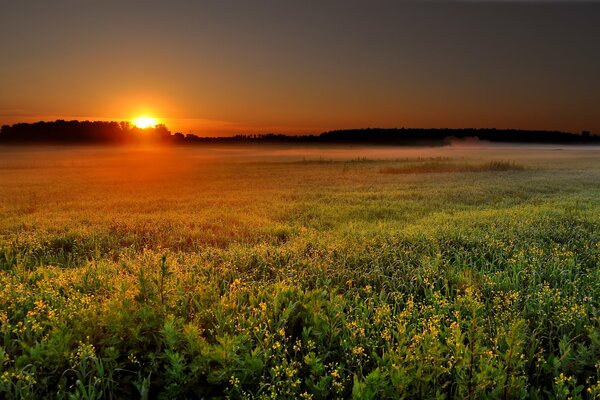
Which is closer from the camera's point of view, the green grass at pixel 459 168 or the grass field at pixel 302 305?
the grass field at pixel 302 305

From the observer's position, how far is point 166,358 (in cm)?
388

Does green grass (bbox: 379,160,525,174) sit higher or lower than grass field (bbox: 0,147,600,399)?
higher

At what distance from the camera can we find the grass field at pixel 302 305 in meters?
3.65

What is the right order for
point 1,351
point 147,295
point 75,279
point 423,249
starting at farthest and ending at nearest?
point 423,249, point 75,279, point 147,295, point 1,351

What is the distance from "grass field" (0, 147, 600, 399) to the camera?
3654 millimetres

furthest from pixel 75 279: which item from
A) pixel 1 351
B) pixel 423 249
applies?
pixel 423 249

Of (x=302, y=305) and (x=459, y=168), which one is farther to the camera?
(x=459, y=168)

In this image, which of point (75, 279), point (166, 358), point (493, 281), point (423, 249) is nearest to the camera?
point (166, 358)

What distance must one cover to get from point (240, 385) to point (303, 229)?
259 inches

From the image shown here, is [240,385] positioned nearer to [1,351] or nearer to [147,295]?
[147,295]

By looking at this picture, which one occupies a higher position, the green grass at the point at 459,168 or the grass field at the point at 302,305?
the green grass at the point at 459,168

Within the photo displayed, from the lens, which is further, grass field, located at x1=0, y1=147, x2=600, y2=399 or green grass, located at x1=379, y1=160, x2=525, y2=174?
green grass, located at x1=379, y1=160, x2=525, y2=174

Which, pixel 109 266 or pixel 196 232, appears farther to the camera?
pixel 196 232

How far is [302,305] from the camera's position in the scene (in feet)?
16.5
